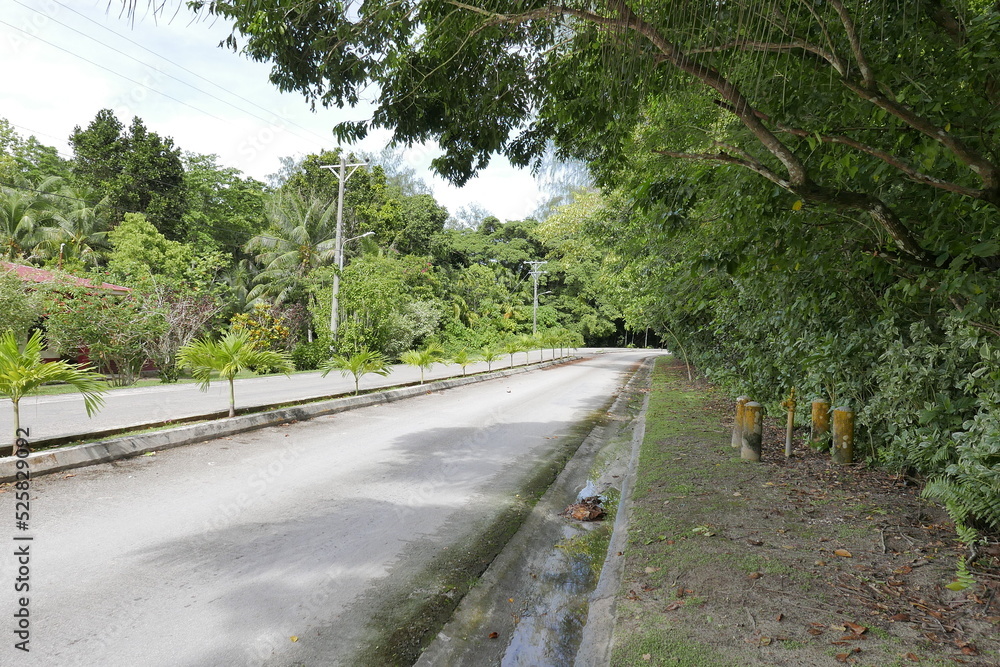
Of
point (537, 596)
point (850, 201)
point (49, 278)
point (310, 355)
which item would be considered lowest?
point (537, 596)

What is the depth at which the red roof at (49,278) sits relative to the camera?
15370 millimetres

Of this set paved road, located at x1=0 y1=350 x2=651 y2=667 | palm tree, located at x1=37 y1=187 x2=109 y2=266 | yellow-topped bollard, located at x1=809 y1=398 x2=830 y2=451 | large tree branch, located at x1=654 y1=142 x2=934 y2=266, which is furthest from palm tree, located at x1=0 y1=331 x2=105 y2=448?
palm tree, located at x1=37 y1=187 x2=109 y2=266

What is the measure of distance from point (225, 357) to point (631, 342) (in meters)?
67.0

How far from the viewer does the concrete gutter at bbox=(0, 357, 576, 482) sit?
5.63m

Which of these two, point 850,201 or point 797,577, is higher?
point 850,201

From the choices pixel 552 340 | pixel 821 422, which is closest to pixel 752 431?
pixel 821 422

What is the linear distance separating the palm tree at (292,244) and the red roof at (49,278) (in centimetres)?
1168

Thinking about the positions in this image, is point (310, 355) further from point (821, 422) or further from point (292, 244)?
point (821, 422)

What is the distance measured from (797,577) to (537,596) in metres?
1.71

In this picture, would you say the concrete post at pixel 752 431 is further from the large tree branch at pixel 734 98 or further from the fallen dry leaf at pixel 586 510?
the large tree branch at pixel 734 98
